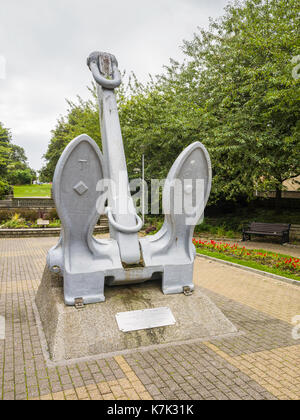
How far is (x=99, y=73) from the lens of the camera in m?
5.74

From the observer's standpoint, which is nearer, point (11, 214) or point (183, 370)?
point (183, 370)

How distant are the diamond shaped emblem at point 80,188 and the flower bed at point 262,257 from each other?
18.6ft

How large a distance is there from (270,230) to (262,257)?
11.6 ft

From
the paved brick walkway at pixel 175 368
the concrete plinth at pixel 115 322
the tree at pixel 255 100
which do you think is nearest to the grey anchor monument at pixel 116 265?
the concrete plinth at pixel 115 322

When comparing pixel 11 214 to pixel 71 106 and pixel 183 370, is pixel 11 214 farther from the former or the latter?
pixel 183 370

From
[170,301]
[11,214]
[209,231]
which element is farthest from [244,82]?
[11,214]

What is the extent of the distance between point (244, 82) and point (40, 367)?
36.8 feet

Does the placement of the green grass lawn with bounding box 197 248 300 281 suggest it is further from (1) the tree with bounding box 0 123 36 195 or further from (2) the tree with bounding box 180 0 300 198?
(1) the tree with bounding box 0 123 36 195

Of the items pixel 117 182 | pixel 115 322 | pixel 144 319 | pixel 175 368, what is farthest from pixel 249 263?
pixel 175 368

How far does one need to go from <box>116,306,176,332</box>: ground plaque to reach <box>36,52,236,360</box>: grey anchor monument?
0.04ft

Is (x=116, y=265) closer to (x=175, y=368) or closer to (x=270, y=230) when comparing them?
(x=175, y=368)

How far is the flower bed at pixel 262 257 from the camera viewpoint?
823 cm

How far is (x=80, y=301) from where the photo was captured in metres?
4.33
